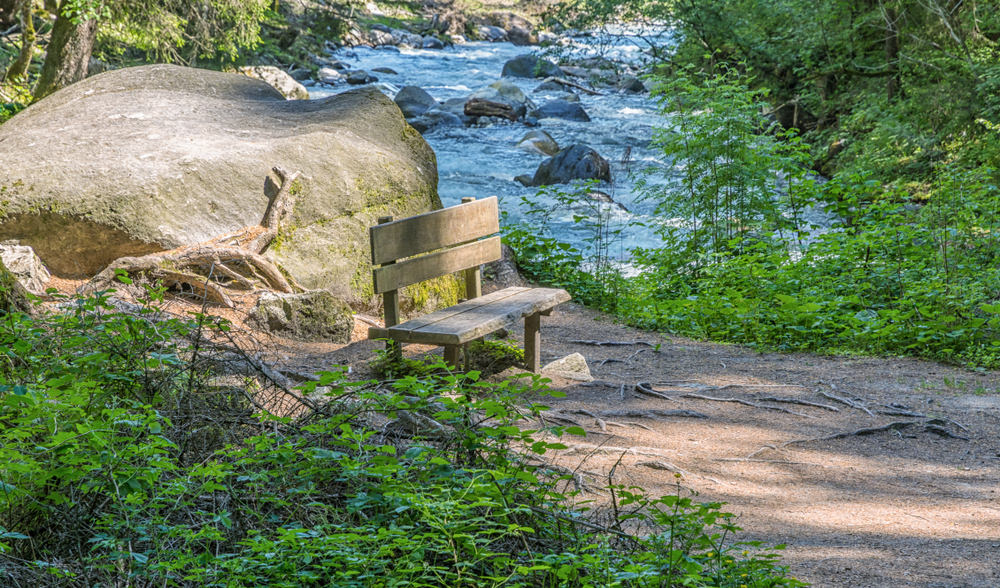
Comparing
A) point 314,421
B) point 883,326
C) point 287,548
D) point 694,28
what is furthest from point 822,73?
point 287,548

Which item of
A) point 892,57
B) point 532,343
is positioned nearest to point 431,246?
point 532,343

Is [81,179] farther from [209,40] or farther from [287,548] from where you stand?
[209,40]

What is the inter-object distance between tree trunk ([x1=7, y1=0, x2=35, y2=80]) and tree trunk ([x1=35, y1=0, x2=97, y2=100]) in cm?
39

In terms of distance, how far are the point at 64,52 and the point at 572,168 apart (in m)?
8.78

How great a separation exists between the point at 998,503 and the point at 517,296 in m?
3.18

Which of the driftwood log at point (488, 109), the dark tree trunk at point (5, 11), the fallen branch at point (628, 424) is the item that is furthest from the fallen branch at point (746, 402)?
the dark tree trunk at point (5, 11)

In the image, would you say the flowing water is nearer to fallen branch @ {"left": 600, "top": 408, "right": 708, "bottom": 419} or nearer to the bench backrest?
the bench backrest

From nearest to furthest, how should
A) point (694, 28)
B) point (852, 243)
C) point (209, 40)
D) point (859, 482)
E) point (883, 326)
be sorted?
1. point (859, 482)
2. point (883, 326)
3. point (852, 243)
4. point (209, 40)
5. point (694, 28)

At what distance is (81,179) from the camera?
624 centimetres

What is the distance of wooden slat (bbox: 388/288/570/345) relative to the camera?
4.73 m

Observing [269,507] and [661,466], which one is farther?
[661,466]

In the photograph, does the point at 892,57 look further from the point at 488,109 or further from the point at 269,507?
the point at 269,507

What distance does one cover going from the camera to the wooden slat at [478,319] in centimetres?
473

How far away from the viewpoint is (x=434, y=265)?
570 cm
